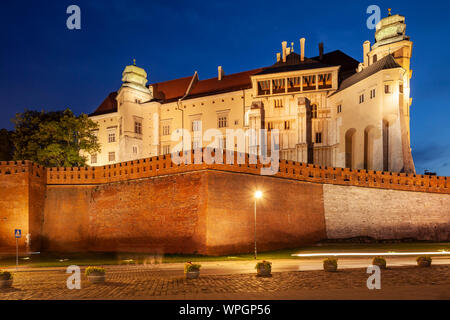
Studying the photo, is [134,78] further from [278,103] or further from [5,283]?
[5,283]

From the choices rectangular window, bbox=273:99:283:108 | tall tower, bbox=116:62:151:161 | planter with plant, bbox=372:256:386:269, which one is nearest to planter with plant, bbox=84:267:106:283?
planter with plant, bbox=372:256:386:269

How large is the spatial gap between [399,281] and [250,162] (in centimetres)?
1761

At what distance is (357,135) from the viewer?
49438 millimetres

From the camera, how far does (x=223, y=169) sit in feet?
97.7

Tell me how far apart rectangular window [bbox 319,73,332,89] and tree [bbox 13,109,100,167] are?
28702 millimetres

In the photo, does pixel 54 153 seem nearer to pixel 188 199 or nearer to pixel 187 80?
pixel 188 199

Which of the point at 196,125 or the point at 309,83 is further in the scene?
the point at 196,125

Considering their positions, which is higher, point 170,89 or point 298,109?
point 170,89

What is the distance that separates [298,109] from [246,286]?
4051 cm

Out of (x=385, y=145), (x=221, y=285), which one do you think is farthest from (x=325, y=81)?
(x=221, y=285)

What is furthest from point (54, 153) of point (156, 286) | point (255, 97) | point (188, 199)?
point (156, 286)

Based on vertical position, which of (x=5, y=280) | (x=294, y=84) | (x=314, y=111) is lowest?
(x=5, y=280)

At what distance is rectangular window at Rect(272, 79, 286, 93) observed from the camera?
179 ft
